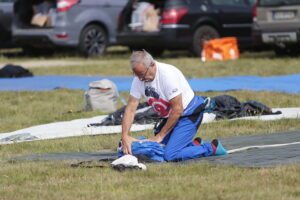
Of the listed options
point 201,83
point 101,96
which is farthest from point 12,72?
point 101,96

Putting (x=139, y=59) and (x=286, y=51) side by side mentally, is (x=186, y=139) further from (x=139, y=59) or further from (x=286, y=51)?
(x=286, y=51)

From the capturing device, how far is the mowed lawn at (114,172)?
6.75 meters

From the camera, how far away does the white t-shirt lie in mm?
8336

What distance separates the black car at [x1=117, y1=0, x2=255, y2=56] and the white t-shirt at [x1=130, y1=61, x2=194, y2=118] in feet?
39.4

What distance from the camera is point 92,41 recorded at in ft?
71.4

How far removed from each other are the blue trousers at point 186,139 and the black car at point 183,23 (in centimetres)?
1191

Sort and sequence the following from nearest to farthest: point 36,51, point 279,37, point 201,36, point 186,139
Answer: point 186,139
point 279,37
point 201,36
point 36,51

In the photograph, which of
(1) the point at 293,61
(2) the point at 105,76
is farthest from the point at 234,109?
(1) the point at 293,61

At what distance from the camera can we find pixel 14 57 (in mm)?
23031

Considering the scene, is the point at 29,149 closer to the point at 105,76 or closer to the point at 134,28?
the point at 105,76

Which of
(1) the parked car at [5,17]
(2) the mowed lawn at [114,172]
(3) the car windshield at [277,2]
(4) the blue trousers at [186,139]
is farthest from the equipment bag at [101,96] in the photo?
(1) the parked car at [5,17]

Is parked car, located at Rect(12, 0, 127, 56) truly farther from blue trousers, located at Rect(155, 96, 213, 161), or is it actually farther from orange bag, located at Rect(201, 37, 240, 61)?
blue trousers, located at Rect(155, 96, 213, 161)

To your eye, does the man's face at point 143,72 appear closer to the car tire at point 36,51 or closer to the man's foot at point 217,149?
the man's foot at point 217,149

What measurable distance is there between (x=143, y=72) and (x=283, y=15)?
1165 centimetres
